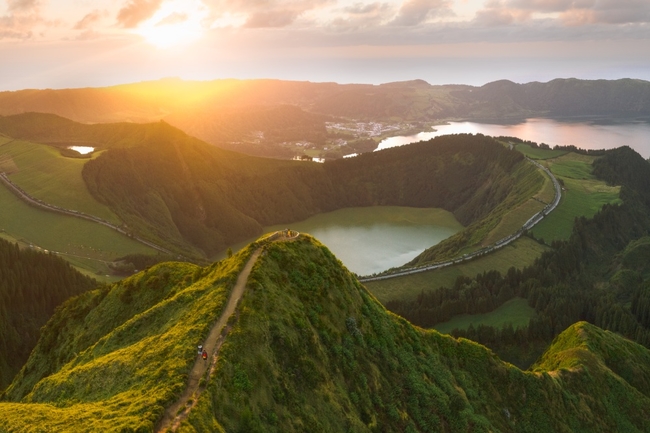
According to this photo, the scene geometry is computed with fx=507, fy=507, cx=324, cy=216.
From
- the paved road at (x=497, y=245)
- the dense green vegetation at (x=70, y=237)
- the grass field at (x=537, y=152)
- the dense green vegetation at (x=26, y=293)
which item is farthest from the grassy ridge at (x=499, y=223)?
the dense green vegetation at (x=26, y=293)

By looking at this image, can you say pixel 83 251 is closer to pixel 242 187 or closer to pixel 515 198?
pixel 242 187

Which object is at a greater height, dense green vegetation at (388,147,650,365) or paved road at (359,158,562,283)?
paved road at (359,158,562,283)

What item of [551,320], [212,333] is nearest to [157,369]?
[212,333]

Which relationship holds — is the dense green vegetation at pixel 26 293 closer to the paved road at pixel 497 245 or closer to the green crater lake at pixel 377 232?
the paved road at pixel 497 245

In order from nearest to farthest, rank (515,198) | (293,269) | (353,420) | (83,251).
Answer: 1. (353,420)
2. (293,269)
3. (83,251)
4. (515,198)

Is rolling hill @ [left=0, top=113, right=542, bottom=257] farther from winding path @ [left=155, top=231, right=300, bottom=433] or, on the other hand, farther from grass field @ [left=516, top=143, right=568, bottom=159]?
winding path @ [left=155, top=231, right=300, bottom=433]

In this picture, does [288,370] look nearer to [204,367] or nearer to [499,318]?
[204,367]

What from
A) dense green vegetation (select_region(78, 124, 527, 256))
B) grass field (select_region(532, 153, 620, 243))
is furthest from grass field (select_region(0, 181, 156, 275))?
grass field (select_region(532, 153, 620, 243))
